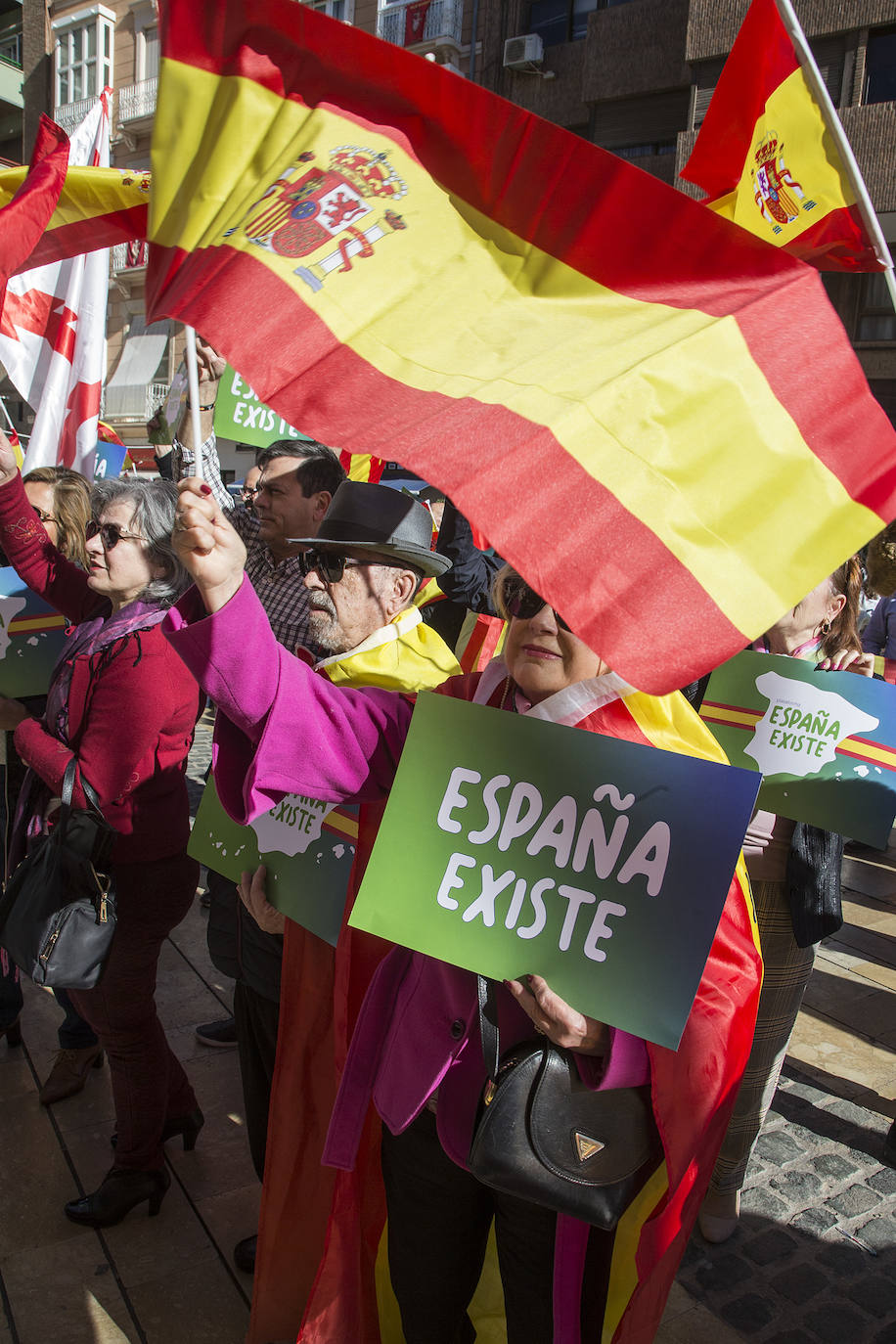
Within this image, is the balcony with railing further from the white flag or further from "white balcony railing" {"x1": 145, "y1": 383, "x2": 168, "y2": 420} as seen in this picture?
the white flag

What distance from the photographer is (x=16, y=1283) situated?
100.0 inches

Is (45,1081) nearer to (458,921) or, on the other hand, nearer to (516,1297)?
(516,1297)

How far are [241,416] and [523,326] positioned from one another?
369 centimetres

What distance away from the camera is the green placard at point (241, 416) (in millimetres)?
4863

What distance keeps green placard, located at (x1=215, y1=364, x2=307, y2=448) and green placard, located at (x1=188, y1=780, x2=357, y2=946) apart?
2.83m

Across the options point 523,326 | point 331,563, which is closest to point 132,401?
point 331,563

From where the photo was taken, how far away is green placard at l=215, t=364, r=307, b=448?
4.86 m

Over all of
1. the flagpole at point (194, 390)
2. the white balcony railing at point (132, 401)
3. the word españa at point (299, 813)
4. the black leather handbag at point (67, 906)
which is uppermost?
the flagpole at point (194, 390)

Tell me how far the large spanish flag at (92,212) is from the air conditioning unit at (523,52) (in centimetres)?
2127

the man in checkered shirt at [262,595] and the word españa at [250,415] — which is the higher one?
the word españa at [250,415]

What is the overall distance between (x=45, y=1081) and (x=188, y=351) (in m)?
2.86

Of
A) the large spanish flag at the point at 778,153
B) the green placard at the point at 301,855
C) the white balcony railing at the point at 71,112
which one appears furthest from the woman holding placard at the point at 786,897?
the white balcony railing at the point at 71,112

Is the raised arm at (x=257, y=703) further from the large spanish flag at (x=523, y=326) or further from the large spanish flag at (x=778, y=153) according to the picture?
the large spanish flag at (x=778, y=153)

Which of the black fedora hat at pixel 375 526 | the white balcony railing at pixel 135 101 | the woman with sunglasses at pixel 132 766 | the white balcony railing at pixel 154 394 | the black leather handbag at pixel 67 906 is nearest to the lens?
the black fedora hat at pixel 375 526
